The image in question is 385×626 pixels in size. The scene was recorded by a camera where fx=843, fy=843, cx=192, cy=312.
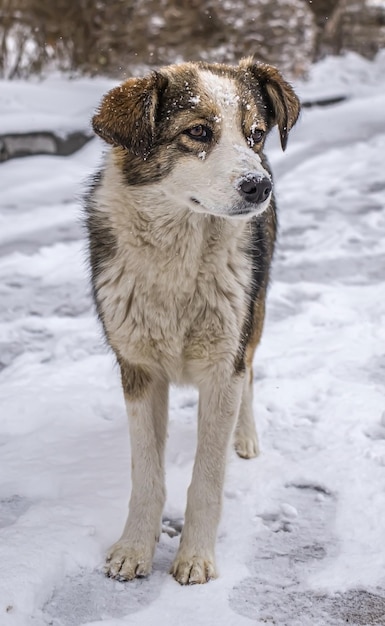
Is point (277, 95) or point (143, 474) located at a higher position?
point (277, 95)

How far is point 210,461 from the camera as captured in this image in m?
3.24

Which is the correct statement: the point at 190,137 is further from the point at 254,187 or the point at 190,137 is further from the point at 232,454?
the point at 232,454

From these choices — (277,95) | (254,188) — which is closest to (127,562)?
(254,188)

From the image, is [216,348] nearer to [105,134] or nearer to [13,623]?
[105,134]

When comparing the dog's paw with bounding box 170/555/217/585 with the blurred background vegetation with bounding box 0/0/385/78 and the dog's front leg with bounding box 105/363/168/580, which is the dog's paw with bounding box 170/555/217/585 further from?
the blurred background vegetation with bounding box 0/0/385/78

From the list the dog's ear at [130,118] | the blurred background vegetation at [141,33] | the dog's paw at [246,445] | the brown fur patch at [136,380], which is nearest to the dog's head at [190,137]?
the dog's ear at [130,118]

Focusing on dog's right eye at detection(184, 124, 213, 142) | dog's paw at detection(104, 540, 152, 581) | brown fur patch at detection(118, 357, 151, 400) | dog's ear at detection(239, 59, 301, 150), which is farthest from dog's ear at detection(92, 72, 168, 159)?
dog's paw at detection(104, 540, 152, 581)

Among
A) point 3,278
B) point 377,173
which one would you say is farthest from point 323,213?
point 3,278

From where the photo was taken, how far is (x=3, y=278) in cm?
598

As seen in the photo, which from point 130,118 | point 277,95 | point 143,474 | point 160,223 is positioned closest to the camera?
point 130,118

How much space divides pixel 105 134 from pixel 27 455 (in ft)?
5.34

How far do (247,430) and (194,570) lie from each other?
1077mm

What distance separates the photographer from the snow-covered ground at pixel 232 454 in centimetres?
294

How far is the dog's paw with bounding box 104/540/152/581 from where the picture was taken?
3073 mm
